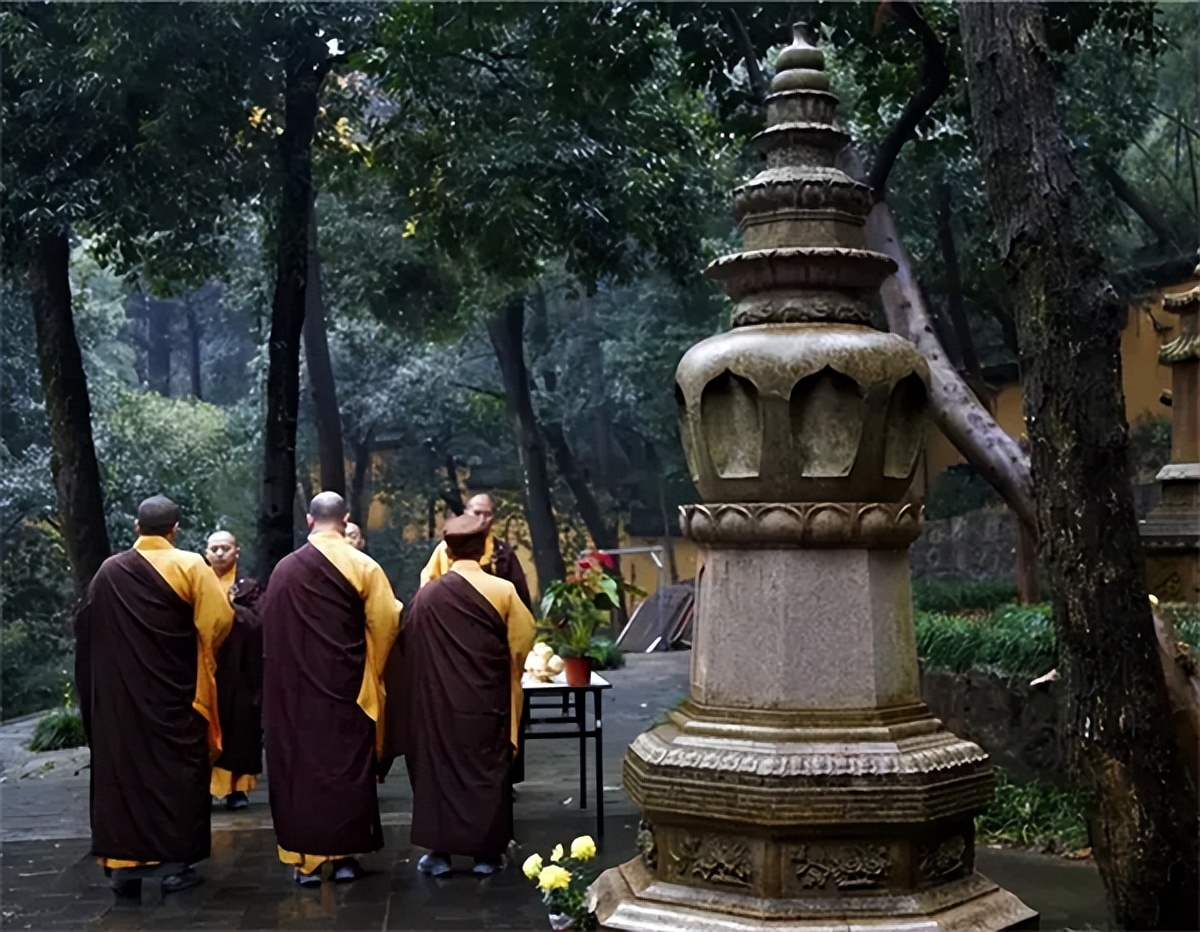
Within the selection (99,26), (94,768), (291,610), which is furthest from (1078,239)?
(99,26)

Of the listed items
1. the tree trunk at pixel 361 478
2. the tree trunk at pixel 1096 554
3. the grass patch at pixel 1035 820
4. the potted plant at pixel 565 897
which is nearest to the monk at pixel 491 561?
the grass patch at pixel 1035 820

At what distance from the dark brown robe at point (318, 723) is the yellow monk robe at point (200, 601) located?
12.7 inches

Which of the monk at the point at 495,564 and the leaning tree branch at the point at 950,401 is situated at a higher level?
the leaning tree branch at the point at 950,401

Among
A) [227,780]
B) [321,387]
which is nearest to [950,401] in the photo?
[227,780]

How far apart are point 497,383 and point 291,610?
19271 mm

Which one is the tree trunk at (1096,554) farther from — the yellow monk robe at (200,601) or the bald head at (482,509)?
the yellow monk robe at (200,601)

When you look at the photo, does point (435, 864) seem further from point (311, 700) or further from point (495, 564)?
point (495, 564)

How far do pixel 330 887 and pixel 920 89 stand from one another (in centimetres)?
582

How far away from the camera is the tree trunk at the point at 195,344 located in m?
37.7

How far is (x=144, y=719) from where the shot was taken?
6.63 meters

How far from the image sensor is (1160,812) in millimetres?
5039

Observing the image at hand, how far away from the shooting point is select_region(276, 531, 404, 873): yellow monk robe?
22.4ft

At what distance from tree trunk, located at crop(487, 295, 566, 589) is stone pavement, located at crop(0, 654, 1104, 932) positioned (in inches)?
463

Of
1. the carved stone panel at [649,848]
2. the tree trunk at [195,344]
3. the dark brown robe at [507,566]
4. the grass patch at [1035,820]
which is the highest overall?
the tree trunk at [195,344]
